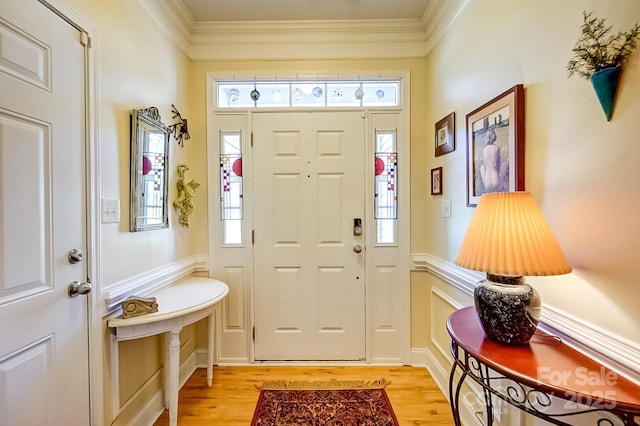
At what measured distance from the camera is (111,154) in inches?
57.0

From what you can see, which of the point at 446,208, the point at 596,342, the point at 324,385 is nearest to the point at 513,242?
the point at 596,342

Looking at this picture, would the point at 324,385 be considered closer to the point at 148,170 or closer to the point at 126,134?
the point at 148,170

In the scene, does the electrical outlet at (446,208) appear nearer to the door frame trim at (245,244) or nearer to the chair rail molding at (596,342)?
the door frame trim at (245,244)

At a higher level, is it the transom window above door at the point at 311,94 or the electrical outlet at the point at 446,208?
the transom window above door at the point at 311,94

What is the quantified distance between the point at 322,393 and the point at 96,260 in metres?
1.64

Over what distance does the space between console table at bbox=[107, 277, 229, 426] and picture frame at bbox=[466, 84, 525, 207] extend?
67.6 inches

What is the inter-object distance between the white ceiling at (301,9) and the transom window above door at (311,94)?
1.50ft

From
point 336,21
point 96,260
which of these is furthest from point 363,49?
point 96,260

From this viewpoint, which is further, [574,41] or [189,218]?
[189,218]

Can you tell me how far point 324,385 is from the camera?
206 cm

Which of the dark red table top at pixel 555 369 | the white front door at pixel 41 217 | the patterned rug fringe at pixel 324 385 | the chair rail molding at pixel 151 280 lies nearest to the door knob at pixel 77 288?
the white front door at pixel 41 217

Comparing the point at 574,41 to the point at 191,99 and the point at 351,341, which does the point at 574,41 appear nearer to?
the point at 351,341

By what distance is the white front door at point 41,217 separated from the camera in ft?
3.23

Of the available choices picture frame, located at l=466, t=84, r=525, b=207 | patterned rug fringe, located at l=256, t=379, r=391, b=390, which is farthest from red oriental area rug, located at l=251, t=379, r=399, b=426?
picture frame, located at l=466, t=84, r=525, b=207
